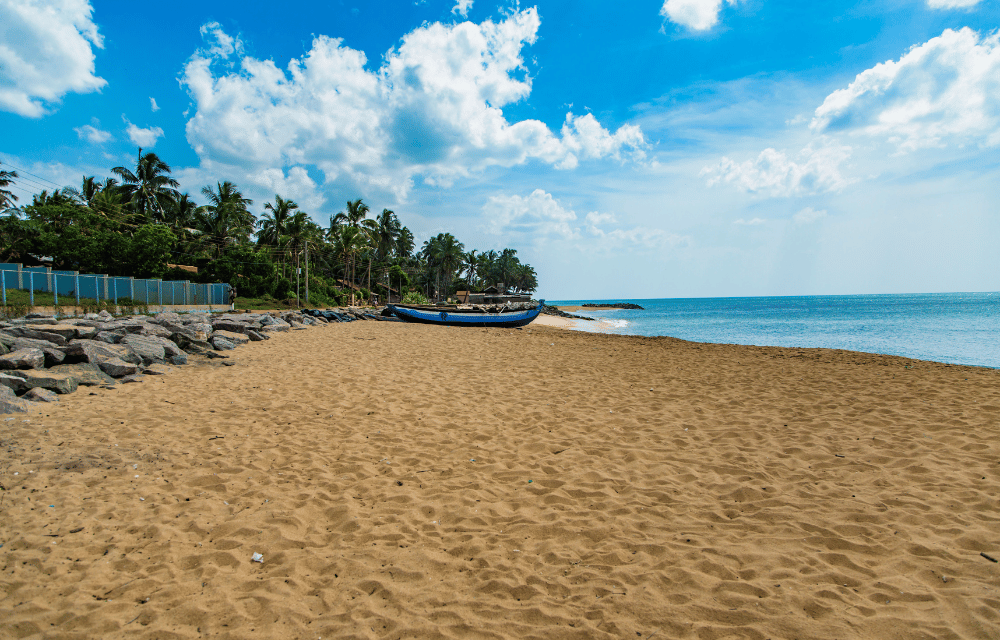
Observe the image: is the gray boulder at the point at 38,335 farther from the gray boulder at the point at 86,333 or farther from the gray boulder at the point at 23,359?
the gray boulder at the point at 23,359

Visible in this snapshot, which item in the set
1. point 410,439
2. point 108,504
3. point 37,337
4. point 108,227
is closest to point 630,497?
point 410,439

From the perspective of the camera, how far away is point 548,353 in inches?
539

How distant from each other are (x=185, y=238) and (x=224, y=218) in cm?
350

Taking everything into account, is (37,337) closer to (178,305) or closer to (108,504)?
(108,504)

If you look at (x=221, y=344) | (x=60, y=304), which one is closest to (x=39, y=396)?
(x=221, y=344)

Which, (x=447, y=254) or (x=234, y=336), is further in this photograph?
(x=447, y=254)

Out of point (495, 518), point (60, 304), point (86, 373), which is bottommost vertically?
point (495, 518)

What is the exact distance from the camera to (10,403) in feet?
18.1

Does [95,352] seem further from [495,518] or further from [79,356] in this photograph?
[495,518]

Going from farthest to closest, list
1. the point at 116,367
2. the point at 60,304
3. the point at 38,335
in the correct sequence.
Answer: the point at 60,304 → the point at 38,335 → the point at 116,367

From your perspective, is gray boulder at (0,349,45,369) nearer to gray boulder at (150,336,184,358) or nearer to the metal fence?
gray boulder at (150,336,184,358)

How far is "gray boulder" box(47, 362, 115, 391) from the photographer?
22.9 feet

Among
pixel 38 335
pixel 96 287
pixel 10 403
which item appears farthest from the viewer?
pixel 96 287

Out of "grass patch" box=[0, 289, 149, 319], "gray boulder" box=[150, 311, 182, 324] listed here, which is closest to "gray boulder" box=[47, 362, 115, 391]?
"gray boulder" box=[150, 311, 182, 324]
